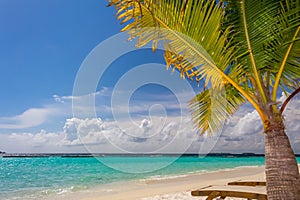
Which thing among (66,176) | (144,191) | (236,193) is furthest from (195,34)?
(66,176)

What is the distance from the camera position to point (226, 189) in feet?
12.0

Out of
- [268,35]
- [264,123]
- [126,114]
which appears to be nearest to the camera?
[264,123]

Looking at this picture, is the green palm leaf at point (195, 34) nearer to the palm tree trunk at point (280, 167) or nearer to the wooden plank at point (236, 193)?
the palm tree trunk at point (280, 167)

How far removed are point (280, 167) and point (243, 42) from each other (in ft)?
4.10

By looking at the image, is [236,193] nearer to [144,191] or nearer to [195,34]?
[195,34]

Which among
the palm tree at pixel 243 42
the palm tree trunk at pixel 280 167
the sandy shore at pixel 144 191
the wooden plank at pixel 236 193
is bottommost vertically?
the sandy shore at pixel 144 191

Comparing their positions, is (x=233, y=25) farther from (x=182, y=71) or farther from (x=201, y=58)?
(x=182, y=71)

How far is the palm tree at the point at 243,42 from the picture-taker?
8.32ft

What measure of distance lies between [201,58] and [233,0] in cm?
66

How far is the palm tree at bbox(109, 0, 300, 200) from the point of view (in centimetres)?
254

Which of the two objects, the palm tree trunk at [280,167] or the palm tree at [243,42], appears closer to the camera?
the palm tree trunk at [280,167]

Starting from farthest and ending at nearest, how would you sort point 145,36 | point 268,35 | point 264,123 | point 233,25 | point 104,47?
point 104,47
point 145,36
point 233,25
point 268,35
point 264,123

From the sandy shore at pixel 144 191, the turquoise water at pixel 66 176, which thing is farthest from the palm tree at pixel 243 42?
the turquoise water at pixel 66 176

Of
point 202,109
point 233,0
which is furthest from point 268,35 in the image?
point 202,109
